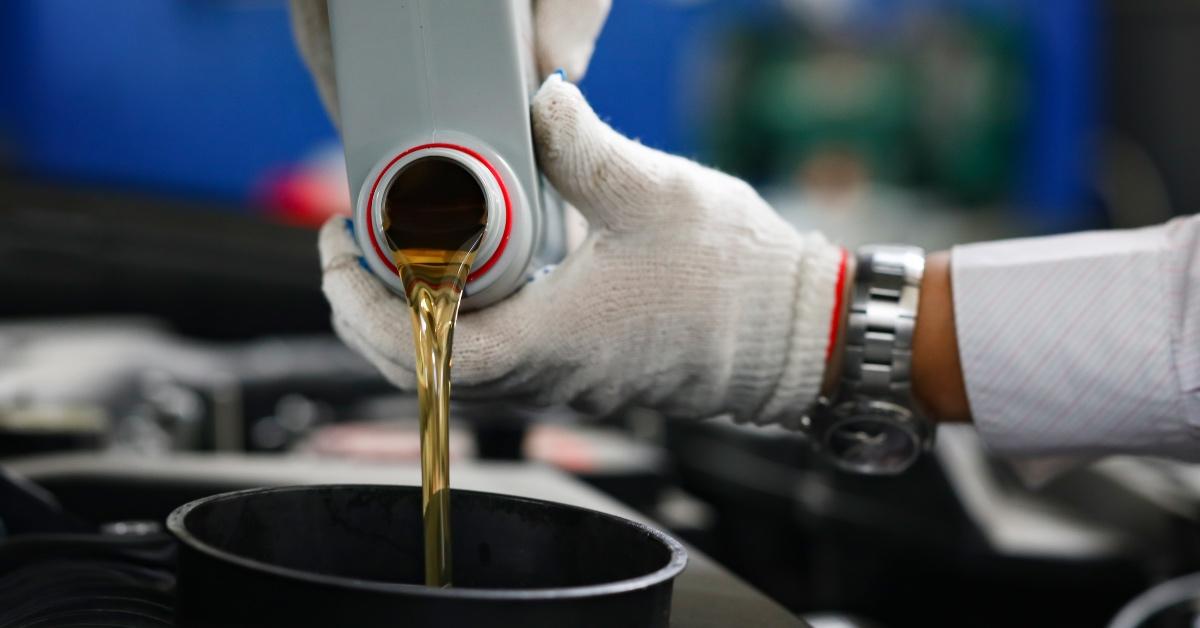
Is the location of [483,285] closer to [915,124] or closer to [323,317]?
[323,317]

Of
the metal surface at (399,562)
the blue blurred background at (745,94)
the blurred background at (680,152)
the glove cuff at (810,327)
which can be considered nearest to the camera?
the metal surface at (399,562)

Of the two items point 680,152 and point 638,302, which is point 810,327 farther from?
point 680,152

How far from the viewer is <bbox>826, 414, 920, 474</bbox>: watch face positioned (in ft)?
2.37

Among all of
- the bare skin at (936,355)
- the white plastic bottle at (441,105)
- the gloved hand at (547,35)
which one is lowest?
the bare skin at (936,355)

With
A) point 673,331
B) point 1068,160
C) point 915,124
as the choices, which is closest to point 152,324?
point 673,331

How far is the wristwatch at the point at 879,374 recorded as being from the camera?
27.6 inches

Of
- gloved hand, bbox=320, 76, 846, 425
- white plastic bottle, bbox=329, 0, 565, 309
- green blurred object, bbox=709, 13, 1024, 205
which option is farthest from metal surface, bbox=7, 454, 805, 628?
green blurred object, bbox=709, 13, 1024, 205

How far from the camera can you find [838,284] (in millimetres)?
693

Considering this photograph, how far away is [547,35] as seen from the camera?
623 millimetres

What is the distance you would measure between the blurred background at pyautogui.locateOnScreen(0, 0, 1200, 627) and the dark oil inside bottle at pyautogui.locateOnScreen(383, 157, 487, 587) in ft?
0.48

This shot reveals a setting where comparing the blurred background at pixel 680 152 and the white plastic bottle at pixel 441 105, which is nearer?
the white plastic bottle at pixel 441 105

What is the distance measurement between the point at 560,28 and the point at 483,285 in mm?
151

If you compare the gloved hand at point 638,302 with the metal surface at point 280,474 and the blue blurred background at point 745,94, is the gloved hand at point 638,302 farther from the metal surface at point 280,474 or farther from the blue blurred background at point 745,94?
the blue blurred background at point 745,94

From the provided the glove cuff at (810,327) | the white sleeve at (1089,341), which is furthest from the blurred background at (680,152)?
the white sleeve at (1089,341)
